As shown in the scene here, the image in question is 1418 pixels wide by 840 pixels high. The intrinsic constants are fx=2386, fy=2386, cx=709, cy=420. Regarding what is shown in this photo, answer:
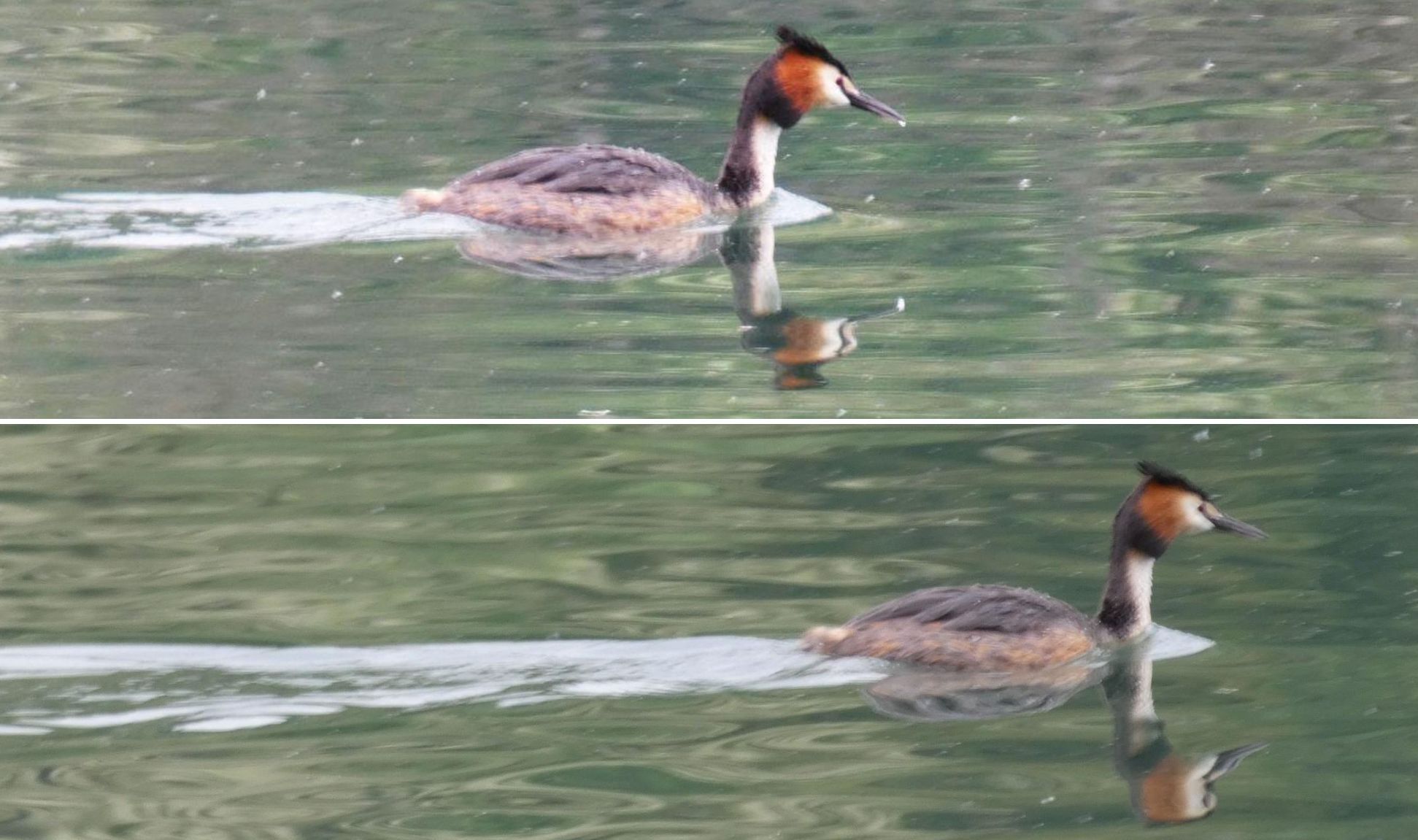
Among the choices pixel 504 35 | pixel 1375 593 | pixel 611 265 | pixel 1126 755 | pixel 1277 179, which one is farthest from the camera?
pixel 504 35

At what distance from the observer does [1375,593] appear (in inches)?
344

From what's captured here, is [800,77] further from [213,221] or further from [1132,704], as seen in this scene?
[1132,704]

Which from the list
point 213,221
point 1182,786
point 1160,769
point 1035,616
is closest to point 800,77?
point 213,221

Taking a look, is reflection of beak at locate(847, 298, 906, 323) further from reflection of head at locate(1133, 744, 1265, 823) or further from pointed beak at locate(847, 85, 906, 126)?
reflection of head at locate(1133, 744, 1265, 823)

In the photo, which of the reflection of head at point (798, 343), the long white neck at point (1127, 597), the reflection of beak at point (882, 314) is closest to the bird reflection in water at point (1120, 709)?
the long white neck at point (1127, 597)

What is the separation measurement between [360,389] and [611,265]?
1661 mm

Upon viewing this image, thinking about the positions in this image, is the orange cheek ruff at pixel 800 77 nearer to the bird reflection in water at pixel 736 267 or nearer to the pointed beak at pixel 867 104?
the pointed beak at pixel 867 104

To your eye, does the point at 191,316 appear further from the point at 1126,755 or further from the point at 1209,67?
the point at 1209,67

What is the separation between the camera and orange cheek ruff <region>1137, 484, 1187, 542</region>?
355 inches

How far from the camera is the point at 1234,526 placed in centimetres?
892

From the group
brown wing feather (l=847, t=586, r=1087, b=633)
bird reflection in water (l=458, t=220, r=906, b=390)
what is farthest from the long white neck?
bird reflection in water (l=458, t=220, r=906, b=390)

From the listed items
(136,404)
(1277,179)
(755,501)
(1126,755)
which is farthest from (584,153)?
(1126,755)

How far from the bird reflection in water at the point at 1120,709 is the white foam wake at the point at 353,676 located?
0.19 metres

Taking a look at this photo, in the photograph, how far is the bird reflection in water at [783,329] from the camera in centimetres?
938
